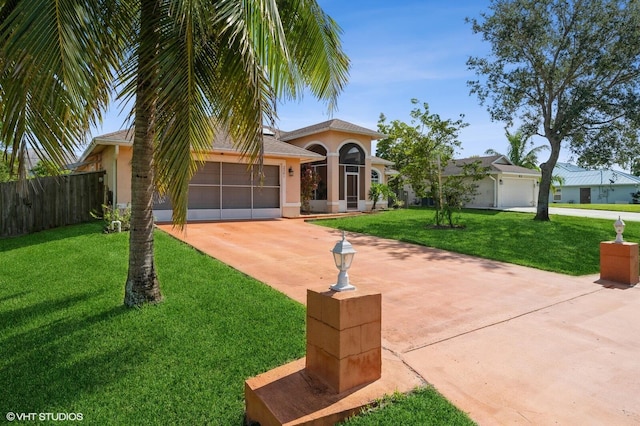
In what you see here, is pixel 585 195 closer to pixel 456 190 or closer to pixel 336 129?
pixel 336 129

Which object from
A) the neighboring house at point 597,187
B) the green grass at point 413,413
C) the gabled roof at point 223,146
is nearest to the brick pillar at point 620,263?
the green grass at point 413,413

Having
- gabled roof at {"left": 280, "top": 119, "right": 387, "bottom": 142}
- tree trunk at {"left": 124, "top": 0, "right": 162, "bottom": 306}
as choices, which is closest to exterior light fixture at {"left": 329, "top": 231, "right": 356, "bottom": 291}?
tree trunk at {"left": 124, "top": 0, "right": 162, "bottom": 306}

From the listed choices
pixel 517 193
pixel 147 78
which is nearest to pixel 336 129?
pixel 147 78

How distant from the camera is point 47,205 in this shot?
537 inches

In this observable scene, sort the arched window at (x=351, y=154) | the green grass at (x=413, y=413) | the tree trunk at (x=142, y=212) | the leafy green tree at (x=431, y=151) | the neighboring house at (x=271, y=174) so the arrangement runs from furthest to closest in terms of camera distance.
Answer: the arched window at (x=351, y=154), the leafy green tree at (x=431, y=151), the neighboring house at (x=271, y=174), the tree trunk at (x=142, y=212), the green grass at (x=413, y=413)

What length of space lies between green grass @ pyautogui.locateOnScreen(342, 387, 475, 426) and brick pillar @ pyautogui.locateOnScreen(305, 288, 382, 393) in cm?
26

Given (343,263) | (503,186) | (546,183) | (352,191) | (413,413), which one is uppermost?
(503,186)

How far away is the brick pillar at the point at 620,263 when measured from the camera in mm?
7160

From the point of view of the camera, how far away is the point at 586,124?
1752cm

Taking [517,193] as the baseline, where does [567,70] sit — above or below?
above

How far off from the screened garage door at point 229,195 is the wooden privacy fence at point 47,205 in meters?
2.65

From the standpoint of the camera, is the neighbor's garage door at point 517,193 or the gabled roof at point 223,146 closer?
the gabled roof at point 223,146

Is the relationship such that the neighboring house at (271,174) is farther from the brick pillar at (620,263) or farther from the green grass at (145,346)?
the brick pillar at (620,263)

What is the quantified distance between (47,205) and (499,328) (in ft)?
49.8
